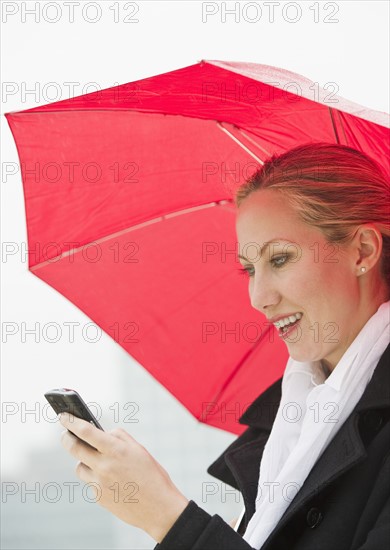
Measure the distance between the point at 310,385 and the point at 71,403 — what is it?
27.6 inches

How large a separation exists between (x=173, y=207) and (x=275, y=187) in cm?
36

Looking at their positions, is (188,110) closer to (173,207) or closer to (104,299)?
(173,207)

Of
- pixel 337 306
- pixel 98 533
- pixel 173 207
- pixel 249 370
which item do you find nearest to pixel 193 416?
pixel 249 370

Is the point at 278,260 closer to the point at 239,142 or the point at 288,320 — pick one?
the point at 288,320

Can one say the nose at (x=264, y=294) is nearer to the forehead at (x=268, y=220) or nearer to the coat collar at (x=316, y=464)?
the forehead at (x=268, y=220)

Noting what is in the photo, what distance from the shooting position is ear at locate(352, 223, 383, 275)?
6.63 feet

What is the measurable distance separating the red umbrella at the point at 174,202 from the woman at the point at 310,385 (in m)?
0.12

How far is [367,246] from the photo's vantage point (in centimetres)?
203

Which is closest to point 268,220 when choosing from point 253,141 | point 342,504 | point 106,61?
point 253,141

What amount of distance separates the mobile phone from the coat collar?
1.44 ft

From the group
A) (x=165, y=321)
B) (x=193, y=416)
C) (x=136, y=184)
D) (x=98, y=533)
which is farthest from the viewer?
(x=98, y=533)

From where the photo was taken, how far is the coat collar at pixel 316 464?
1.74 m

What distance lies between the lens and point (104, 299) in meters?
2.47

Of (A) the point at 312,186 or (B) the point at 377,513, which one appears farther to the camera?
(A) the point at 312,186
